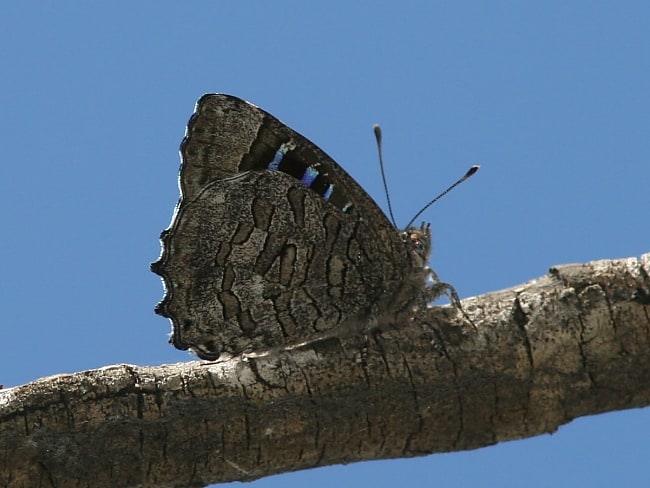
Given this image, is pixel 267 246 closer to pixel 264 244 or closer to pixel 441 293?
pixel 264 244

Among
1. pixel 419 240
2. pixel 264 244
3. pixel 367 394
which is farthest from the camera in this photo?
pixel 419 240

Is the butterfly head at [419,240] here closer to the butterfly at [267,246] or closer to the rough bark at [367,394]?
the butterfly at [267,246]

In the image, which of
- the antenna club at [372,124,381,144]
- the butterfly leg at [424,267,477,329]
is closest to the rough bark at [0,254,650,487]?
the butterfly leg at [424,267,477,329]

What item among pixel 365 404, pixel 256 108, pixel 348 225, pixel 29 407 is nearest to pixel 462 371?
pixel 365 404

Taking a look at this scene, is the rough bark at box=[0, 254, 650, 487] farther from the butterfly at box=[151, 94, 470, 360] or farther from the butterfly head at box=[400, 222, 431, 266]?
the butterfly head at box=[400, 222, 431, 266]

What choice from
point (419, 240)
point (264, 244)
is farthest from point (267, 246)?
point (419, 240)

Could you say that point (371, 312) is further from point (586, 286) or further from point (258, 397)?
point (586, 286)

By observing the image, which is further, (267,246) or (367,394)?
(267,246)
